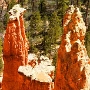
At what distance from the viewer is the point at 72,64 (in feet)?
76.8

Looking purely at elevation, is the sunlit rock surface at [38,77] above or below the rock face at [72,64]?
below

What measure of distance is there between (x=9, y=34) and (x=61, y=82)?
11607 mm

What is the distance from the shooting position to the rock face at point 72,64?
22.8 meters

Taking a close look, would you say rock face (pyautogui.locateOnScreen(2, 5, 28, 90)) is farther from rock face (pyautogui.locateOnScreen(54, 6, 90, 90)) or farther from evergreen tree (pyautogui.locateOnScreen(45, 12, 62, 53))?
evergreen tree (pyautogui.locateOnScreen(45, 12, 62, 53))

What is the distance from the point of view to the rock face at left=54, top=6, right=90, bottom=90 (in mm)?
22797

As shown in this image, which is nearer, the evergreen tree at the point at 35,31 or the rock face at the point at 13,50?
the rock face at the point at 13,50

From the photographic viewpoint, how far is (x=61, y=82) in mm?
Result: 24656

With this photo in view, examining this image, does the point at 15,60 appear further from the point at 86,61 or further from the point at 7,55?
the point at 86,61

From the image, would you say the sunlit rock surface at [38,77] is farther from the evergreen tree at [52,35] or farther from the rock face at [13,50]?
the evergreen tree at [52,35]

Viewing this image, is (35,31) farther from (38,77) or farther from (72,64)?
(72,64)

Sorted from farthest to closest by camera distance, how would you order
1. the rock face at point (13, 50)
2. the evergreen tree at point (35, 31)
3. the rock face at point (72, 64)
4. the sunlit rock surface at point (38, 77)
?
the evergreen tree at point (35, 31)
the rock face at point (13, 50)
the sunlit rock surface at point (38, 77)
the rock face at point (72, 64)

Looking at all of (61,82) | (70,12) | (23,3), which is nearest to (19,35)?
(70,12)

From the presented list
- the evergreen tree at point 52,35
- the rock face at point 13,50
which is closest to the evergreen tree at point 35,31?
the evergreen tree at point 52,35

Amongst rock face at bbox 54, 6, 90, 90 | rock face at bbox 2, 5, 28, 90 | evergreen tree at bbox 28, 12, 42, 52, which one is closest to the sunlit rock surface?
rock face at bbox 54, 6, 90, 90
